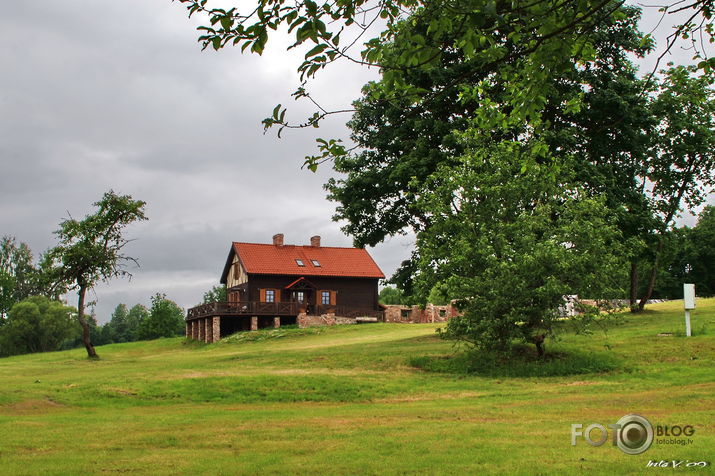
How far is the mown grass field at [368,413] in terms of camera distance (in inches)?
351

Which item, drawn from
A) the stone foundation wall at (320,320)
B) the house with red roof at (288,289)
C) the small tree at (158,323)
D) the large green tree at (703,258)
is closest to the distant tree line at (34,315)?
the small tree at (158,323)

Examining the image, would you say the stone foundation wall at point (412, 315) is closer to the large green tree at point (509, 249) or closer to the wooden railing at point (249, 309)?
the wooden railing at point (249, 309)

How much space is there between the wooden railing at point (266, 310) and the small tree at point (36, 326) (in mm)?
32211

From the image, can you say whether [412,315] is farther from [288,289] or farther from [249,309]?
[249,309]

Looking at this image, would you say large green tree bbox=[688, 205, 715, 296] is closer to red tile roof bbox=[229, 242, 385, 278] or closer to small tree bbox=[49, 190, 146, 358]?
red tile roof bbox=[229, 242, 385, 278]

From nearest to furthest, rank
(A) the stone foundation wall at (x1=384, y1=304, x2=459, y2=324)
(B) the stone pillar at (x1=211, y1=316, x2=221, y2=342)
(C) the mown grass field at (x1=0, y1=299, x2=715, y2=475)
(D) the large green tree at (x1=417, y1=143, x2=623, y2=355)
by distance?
(C) the mown grass field at (x1=0, y1=299, x2=715, y2=475) < (D) the large green tree at (x1=417, y1=143, x2=623, y2=355) < (B) the stone pillar at (x1=211, y1=316, x2=221, y2=342) < (A) the stone foundation wall at (x1=384, y1=304, x2=459, y2=324)

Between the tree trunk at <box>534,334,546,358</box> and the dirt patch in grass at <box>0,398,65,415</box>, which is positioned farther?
the tree trunk at <box>534,334,546,358</box>

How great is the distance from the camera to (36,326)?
76.8 meters

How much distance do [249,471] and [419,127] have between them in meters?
23.6

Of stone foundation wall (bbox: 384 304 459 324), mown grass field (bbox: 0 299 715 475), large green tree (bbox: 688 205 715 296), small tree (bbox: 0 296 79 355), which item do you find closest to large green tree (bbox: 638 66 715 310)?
mown grass field (bbox: 0 299 715 475)

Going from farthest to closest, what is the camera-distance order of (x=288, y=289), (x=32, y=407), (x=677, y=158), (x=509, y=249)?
1. (x=288, y=289)
2. (x=677, y=158)
3. (x=509, y=249)
4. (x=32, y=407)

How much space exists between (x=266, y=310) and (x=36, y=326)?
40372 millimetres

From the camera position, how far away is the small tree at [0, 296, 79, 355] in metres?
75.7

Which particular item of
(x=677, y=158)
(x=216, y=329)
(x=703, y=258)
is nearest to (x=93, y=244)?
(x=216, y=329)
